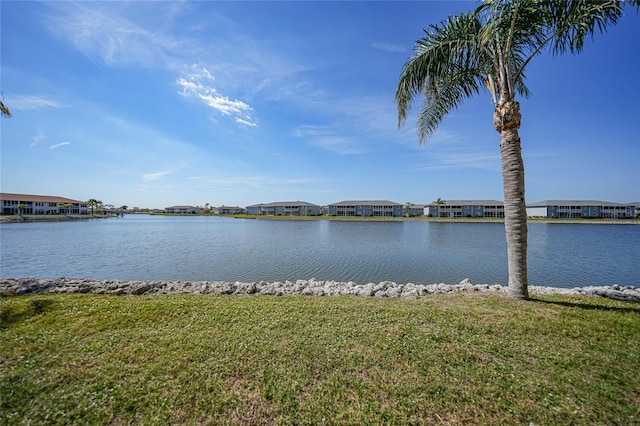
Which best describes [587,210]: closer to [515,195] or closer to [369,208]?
[369,208]

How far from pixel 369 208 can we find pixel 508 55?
90.7 m

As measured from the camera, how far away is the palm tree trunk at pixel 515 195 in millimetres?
7289

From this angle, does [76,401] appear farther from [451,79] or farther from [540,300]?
[451,79]

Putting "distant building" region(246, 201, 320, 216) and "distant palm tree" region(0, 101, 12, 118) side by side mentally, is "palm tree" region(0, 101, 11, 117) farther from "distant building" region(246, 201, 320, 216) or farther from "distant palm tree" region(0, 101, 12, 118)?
"distant building" region(246, 201, 320, 216)

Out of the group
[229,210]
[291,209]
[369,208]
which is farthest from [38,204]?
[369,208]

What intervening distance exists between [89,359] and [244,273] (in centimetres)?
1050

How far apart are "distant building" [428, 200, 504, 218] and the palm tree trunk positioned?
93521 mm

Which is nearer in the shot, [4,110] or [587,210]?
[4,110]

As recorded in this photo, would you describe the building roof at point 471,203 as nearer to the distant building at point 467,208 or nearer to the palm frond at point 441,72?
the distant building at point 467,208

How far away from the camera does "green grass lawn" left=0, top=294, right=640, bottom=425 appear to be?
3361mm

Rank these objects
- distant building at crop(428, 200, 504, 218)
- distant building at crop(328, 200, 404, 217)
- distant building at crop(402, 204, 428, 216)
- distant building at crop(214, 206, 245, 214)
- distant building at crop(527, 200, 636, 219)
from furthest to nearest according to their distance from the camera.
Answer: distant building at crop(214, 206, 245, 214) → distant building at crop(402, 204, 428, 216) → distant building at crop(328, 200, 404, 217) → distant building at crop(428, 200, 504, 218) → distant building at crop(527, 200, 636, 219)

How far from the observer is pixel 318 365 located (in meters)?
4.29

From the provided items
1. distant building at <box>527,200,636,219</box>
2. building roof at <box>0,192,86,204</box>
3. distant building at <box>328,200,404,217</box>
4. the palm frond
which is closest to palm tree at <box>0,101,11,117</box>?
the palm frond

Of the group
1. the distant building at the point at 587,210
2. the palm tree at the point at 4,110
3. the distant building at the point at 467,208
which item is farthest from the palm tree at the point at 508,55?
the distant building at the point at 587,210
